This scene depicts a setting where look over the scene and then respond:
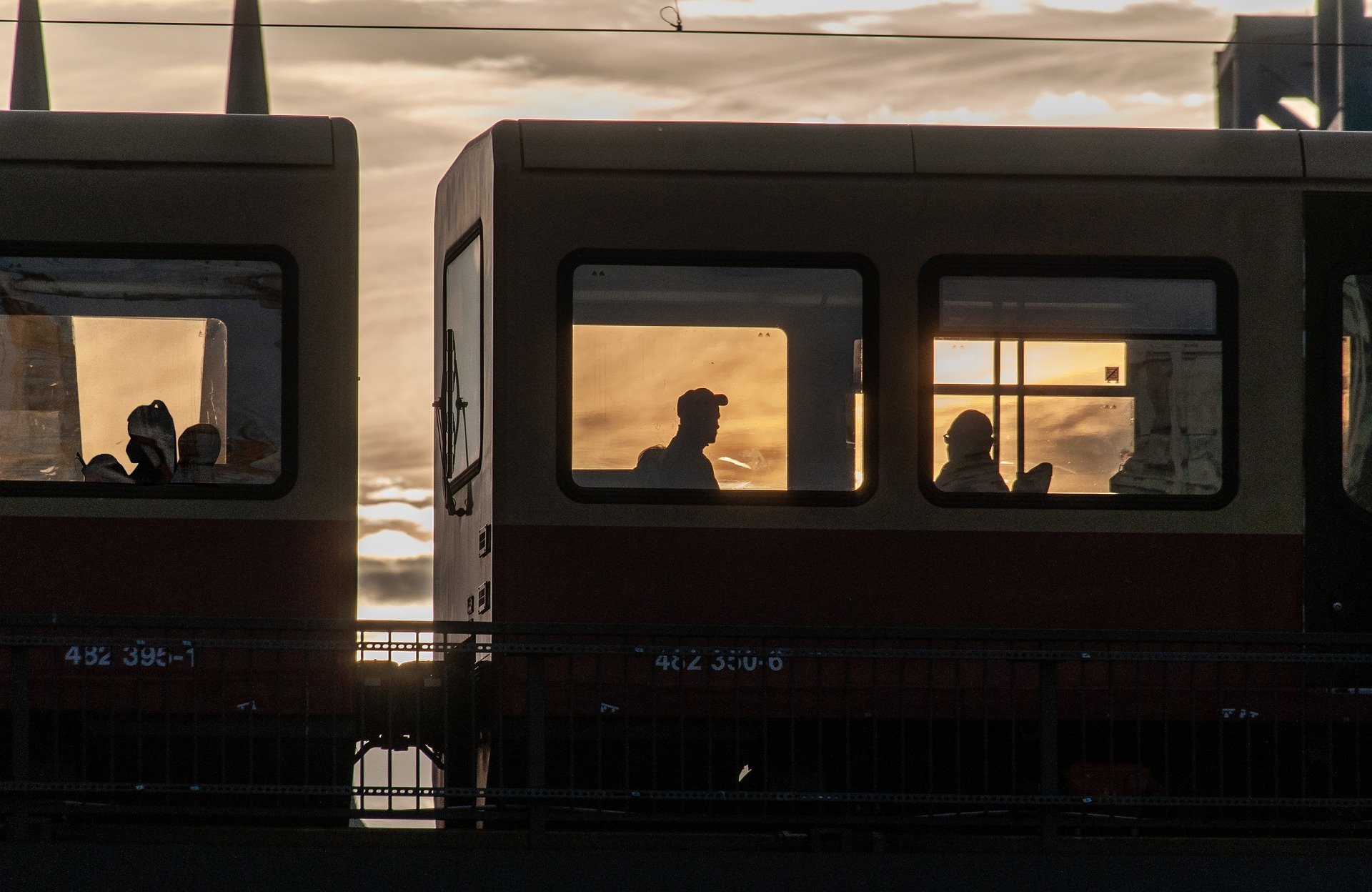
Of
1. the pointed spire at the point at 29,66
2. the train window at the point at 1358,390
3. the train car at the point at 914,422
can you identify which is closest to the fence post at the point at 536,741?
the train car at the point at 914,422

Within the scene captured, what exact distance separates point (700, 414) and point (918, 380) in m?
1.08

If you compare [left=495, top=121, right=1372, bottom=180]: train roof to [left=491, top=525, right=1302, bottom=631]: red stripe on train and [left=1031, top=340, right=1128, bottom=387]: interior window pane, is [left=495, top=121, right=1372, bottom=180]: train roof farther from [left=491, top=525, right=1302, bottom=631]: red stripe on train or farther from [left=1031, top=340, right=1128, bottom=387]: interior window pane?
[left=491, top=525, right=1302, bottom=631]: red stripe on train

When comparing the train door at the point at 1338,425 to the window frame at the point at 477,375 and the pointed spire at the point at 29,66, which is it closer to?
the window frame at the point at 477,375

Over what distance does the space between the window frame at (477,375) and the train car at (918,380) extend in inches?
2.2

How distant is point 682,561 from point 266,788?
2.34 m

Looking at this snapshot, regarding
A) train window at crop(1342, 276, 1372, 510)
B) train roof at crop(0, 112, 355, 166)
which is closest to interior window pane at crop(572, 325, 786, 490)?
train roof at crop(0, 112, 355, 166)

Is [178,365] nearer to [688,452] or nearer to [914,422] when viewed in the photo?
[688,452]

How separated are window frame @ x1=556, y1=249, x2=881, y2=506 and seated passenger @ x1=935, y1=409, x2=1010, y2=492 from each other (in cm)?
37

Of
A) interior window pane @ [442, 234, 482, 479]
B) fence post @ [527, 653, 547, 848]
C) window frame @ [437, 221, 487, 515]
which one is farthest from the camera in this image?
interior window pane @ [442, 234, 482, 479]

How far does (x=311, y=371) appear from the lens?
9586 mm

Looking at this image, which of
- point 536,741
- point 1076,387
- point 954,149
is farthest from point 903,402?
point 536,741

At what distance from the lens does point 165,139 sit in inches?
383

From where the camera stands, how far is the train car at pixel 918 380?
9.55 meters

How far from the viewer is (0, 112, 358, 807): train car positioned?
30.6ft
